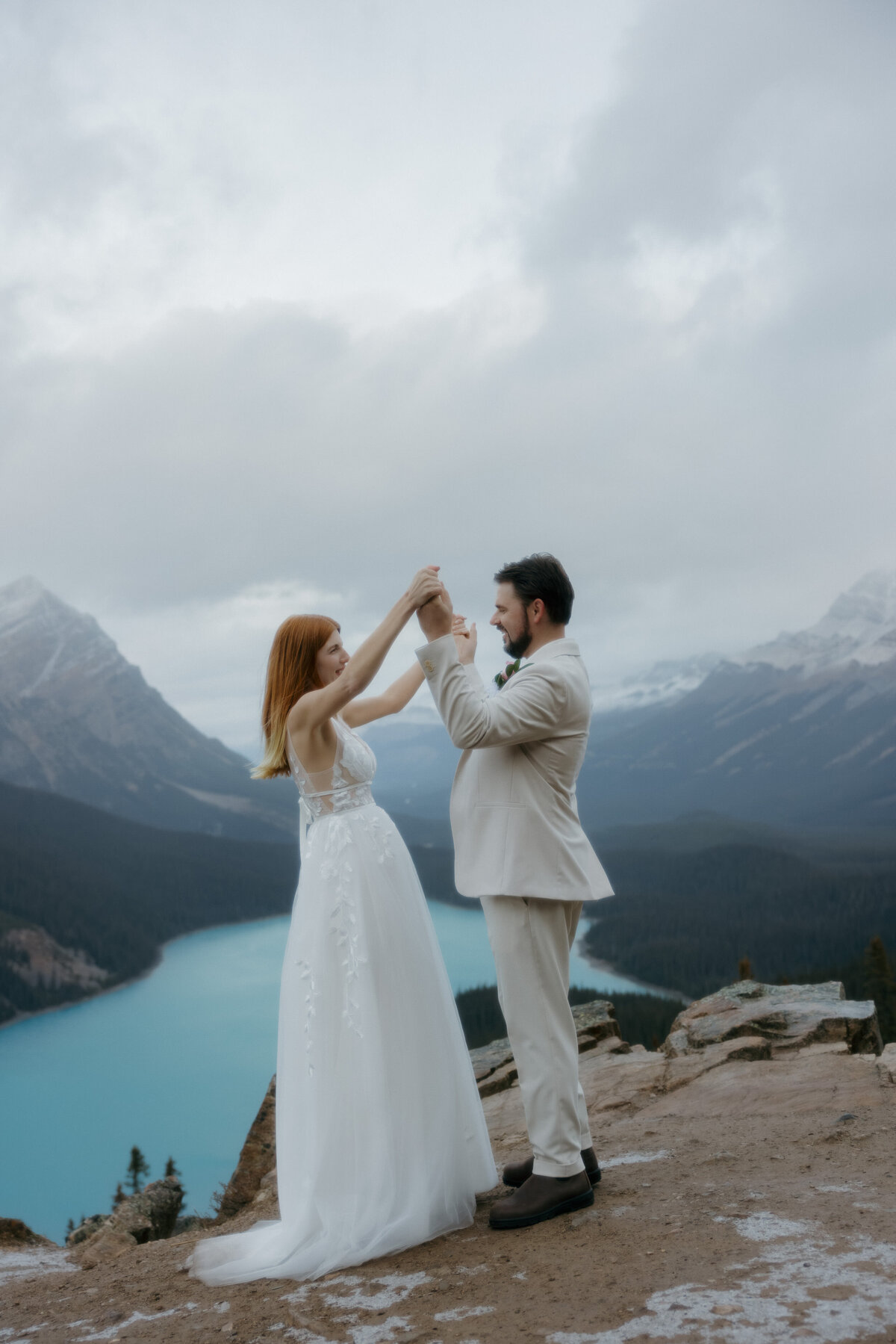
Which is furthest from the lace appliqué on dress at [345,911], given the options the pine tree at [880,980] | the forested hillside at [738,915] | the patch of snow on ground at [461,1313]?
the forested hillside at [738,915]

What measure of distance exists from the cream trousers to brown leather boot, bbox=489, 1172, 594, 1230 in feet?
0.13

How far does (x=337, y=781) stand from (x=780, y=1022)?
5889 mm

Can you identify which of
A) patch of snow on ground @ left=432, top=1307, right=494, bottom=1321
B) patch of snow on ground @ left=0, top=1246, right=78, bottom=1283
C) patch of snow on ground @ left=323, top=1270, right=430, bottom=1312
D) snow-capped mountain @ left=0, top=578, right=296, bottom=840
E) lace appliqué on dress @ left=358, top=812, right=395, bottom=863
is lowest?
patch of snow on ground @ left=0, top=1246, right=78, bottom=1283

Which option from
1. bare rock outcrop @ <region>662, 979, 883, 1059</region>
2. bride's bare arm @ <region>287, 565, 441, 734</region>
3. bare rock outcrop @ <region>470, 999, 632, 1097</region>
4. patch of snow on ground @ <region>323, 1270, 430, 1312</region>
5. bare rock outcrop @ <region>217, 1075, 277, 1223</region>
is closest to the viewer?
patch of snow on ground @ <region>323, 1270, 430, 1312</region>

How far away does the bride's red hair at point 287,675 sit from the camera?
4.52 meters

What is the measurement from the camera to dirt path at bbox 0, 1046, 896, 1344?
113 inches

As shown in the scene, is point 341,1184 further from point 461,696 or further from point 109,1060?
point 109,1060

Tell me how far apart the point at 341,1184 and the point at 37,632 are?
19006 centimetres

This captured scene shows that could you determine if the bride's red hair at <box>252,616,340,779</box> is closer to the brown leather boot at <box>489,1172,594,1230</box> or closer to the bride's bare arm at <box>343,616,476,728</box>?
the bride's bare arm at <box>343,616,476,728</box>

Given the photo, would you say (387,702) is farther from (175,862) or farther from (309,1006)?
(175,862)

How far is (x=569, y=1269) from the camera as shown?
3.34m

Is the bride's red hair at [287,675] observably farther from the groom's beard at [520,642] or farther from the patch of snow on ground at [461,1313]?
the patch of snow on ground at [461,1313]

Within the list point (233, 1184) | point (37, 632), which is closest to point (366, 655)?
point (233, 1184)

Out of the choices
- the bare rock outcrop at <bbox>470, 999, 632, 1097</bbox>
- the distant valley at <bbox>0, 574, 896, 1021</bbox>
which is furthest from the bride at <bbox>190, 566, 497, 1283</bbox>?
the distant valley at <bbox>0, 574, 896, 1021</bbox>
